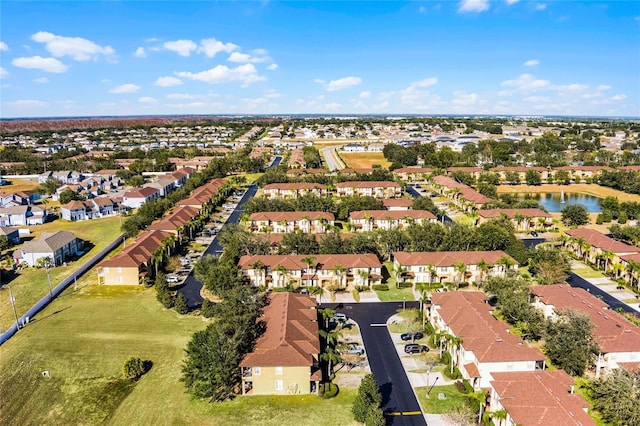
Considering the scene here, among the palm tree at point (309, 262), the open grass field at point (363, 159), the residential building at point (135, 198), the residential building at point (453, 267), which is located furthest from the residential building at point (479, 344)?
the open grass field at point (363, 159)

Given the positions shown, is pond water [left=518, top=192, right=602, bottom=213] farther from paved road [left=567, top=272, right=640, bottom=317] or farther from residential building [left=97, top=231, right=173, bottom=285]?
residential building [left=97, top=231, right=173, bottom=285]

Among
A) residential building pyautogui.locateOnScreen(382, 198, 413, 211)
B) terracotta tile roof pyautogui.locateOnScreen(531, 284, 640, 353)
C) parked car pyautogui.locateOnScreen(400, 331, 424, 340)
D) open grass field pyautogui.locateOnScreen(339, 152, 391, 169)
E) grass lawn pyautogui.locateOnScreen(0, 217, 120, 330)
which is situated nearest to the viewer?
terracotta tile roof pyautogui.locateOnScreen(531, 284, 640, 353)

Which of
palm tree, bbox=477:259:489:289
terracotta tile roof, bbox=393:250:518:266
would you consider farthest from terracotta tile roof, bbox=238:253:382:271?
palm tree, bbox=477:259:489:289

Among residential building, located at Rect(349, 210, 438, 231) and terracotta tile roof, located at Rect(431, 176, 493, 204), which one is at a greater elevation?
terracotta tile roof, located at Rect(431, 176, 493, 204)

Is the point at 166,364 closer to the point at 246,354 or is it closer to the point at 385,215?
the point at 246,354

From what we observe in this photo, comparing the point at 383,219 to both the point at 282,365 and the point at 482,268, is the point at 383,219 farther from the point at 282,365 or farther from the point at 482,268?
the point at 282,365
